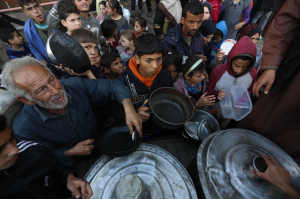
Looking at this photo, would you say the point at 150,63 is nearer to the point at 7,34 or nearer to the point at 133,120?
the point at 133,120

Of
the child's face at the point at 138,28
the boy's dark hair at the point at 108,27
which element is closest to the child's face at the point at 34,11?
the boy's dark hair at the point at 108,27

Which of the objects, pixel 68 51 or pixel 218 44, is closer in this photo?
pixel 68 51

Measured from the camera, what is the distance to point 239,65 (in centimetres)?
208

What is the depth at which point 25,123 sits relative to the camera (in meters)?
1.27

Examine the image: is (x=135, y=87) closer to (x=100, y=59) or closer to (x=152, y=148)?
(x=152, y=148)

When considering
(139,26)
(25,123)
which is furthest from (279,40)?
(139,26)

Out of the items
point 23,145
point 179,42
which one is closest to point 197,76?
point 179,42

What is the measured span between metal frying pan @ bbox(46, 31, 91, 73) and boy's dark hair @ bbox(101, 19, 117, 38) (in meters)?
2.11

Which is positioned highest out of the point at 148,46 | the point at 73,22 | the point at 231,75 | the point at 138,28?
the point at 73,22

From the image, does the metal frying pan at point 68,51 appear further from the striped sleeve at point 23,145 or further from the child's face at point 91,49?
the striped sleeve at point 23,145

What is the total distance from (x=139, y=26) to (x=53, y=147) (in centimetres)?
374

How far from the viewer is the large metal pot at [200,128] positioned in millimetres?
1764

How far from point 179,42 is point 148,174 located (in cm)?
250

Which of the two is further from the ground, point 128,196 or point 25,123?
point 25,123
